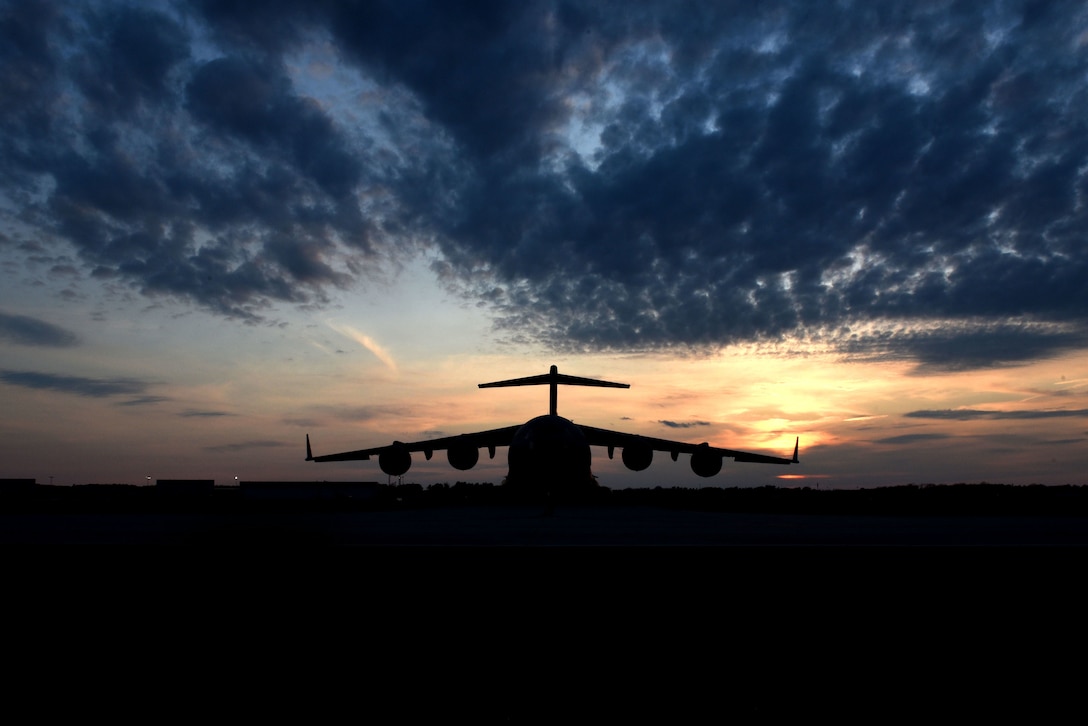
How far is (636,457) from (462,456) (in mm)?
8569

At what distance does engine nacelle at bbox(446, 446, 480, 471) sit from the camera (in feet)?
116

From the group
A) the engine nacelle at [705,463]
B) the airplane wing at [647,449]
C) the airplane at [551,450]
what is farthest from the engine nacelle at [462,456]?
the engine nacelle at [705,463]

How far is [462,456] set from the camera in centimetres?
3559

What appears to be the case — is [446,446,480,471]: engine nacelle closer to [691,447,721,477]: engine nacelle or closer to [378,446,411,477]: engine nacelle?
[378,446,411,477]: engine nacelle

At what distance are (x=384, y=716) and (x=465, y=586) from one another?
3.97 meters

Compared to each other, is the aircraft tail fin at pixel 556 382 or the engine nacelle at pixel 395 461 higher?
the aircraft tail fin at pixel 556 382

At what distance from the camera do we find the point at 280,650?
4.48 m

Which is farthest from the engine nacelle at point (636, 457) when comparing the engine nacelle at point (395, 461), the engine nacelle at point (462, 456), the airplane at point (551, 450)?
the engine nacelle at point (395, 461)

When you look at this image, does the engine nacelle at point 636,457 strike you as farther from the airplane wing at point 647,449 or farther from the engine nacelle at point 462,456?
the engine nacelle at point 462,456

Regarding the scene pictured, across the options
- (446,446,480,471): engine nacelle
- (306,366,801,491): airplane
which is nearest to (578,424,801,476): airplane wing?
(306,366,801,491): airplane

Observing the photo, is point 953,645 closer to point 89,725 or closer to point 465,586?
point 465,586

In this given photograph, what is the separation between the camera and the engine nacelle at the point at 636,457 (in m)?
35.6

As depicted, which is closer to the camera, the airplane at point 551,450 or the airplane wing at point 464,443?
the airplane at point 551,450

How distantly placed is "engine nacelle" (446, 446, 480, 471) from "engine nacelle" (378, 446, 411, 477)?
2178mm
